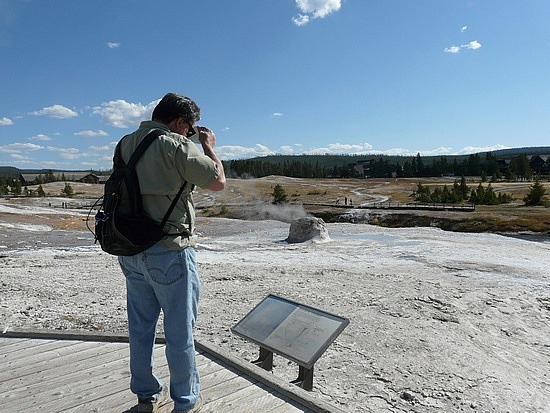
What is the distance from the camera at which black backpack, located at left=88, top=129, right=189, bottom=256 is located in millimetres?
2812

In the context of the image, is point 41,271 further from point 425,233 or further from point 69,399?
point 425,233

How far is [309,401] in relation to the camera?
335 cm

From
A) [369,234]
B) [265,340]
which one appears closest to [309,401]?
[265,340]

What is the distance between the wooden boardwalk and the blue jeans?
282 millimetres

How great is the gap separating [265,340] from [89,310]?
17.5ft

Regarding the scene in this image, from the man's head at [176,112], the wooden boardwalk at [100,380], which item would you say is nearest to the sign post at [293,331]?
the wooden boardwalk at [100,380]

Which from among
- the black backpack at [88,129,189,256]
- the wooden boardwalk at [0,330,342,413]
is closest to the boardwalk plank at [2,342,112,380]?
the wooden boardwalk at [0,330,342,413]

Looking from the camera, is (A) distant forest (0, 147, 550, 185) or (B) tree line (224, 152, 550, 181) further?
(B) tree line (224, 152, 550, 181)

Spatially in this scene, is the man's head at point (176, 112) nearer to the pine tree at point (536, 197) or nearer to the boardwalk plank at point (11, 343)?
the boardwalk plank at point (11, 343)

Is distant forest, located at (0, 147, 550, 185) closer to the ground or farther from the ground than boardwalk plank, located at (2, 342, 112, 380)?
farther from the ground

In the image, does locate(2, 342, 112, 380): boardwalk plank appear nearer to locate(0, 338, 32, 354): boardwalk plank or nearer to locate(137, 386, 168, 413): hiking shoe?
locate(0, 338, 32, 354): boardwalk plank

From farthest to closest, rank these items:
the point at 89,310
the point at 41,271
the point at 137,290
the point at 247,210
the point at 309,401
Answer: the point at 247,210 → the point at 41,271 → the point at 89,310 → the point at 309,401 → the point at 137,290

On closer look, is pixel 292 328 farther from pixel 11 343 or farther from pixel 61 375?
pixel 11 343

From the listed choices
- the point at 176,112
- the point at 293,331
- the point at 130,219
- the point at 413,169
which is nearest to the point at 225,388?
the point at 293,331
